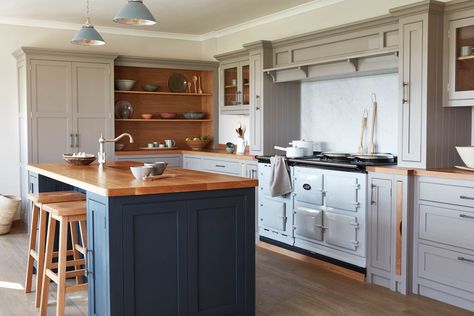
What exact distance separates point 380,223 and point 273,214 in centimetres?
141

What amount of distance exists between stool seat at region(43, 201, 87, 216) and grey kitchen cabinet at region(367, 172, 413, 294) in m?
2.23

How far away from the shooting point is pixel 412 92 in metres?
4.25

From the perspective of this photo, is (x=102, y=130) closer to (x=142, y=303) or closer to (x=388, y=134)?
(x=388, y=134)

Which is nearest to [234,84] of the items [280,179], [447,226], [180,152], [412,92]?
[180,152]

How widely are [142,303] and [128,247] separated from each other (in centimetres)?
34

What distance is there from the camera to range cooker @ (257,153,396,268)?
457 centimetres

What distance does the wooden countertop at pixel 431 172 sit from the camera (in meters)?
3.80

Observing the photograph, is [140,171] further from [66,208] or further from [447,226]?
[447,226]

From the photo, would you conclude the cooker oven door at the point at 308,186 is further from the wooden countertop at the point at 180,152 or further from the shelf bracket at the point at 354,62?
the wooden countertop at the point at 180,152

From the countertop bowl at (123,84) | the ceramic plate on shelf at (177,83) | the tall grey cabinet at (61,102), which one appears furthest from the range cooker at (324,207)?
the ceramic plate on shelf at (177,83)

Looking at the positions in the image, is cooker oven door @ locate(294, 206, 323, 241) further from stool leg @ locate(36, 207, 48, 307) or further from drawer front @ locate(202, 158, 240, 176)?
stool leg @ locate(36, 207, 48, 307)

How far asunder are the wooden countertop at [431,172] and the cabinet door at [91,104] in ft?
12.1

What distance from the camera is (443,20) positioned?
420 centimetres

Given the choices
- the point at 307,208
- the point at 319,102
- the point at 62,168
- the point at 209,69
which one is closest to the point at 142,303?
the point at 62,168
